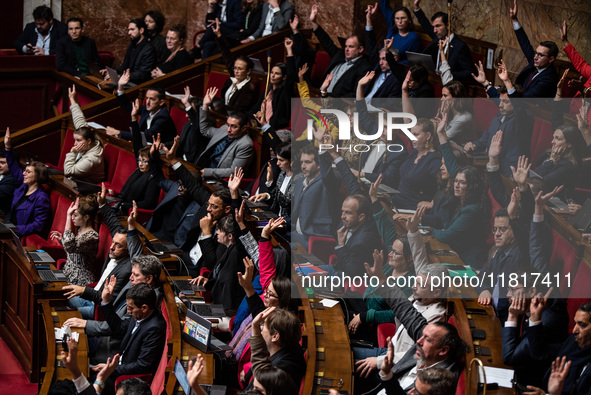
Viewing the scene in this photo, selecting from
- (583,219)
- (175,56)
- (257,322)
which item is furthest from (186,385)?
(175,56)

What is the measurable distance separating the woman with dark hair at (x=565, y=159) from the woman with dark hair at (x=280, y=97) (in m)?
1.86

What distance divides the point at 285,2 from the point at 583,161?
312 cm

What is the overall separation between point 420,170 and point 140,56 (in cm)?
297

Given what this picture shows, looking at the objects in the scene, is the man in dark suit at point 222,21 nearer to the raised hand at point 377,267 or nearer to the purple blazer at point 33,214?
the purple blazer at point 33,214

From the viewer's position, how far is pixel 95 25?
702 centimetres

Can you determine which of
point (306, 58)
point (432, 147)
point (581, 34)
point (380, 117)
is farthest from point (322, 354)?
point (581, 34)

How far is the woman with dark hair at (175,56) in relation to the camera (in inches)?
233

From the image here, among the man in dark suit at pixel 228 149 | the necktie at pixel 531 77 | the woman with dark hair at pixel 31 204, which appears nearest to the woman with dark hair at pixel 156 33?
the man in dark suit at pixel 228 149

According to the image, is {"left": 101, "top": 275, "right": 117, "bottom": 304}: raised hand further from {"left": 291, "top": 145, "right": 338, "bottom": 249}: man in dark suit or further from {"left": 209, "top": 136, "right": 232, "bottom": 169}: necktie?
{"left": 209, "top": 136, "right": 232, "bottom": 169}: necktie

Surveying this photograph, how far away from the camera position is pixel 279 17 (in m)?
6.12

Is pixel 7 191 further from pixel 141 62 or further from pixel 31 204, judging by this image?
pixel 141 62

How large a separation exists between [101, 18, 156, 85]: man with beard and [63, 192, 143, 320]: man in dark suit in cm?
246

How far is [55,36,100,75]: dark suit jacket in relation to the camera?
620cm

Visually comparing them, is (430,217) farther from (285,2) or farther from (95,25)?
(95,25)
